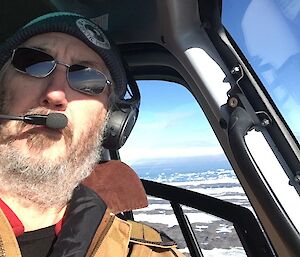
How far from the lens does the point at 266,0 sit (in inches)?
58.5

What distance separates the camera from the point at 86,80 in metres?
1.61

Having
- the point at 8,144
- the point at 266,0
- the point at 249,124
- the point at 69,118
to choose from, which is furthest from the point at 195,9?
the point at 8,144

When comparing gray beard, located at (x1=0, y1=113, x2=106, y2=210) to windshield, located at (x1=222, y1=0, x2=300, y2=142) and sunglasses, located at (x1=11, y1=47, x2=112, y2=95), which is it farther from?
windshield, located at (x1=222, y1=0, x2=300, y2=142)

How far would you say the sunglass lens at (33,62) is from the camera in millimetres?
1509

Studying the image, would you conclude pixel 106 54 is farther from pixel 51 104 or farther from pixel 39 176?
pixel 39 176

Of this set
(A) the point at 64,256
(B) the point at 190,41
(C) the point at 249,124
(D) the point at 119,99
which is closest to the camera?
(A) the point at 64,256

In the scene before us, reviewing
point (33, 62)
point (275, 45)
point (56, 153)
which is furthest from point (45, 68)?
point (275, 45)

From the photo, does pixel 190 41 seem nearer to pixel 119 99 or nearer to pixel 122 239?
pixel 119 99

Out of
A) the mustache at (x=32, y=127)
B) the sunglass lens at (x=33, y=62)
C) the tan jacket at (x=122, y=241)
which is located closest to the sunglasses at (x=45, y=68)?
the sunglass lens at (x=33, y=62)

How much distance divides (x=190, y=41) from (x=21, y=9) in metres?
1.00

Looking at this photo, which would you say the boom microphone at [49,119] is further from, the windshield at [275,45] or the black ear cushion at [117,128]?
the windshield at [275,45]

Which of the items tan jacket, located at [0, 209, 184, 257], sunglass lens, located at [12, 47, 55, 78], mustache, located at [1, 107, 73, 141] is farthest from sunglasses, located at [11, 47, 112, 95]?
tan jacket, located at [0, 209, 184, 257]

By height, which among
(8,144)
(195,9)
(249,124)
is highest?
(195,9)

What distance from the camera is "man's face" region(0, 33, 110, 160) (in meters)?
1.43
